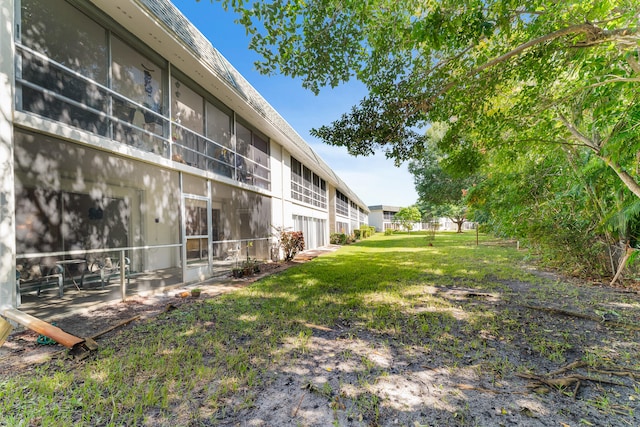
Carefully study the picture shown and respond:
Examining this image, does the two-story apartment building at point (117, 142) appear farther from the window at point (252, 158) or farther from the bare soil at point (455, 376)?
the bare soil at point (455, 376)

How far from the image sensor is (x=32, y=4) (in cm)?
452

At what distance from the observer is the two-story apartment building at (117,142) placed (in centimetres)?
420

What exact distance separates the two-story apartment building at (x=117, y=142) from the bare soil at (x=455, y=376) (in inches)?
73.6

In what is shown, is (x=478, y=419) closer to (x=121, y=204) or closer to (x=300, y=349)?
(x=300, y=349)

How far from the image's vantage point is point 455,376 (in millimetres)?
2752

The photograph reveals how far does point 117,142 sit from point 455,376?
6.95 m

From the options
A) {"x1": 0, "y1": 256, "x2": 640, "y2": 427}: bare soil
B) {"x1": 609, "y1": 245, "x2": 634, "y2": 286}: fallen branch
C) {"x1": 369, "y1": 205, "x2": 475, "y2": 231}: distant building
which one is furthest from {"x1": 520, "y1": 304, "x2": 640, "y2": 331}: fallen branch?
{"x1": 369, "y1": 205, "x2": 475, "y2": 231}: distant building

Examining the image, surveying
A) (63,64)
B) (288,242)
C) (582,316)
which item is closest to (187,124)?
(63,64)

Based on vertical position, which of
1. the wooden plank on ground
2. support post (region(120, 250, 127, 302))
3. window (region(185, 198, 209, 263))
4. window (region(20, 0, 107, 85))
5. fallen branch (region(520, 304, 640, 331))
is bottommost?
fallen branch (region(520, 304, 640, 331))

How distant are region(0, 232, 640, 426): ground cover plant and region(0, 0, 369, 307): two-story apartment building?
2.37 m

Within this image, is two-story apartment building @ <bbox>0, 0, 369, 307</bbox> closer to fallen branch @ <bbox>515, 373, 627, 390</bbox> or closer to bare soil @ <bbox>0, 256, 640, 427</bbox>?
bare soil @ <bbox>0, 256, 640, 427</bbox>

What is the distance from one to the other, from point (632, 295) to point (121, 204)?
11348 mm

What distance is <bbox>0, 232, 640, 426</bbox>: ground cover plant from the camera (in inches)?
86.7

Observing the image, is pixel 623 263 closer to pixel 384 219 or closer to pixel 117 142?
pixel 117 142
